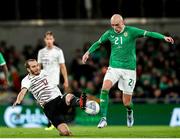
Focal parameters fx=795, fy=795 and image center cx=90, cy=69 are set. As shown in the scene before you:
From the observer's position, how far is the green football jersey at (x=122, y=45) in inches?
769

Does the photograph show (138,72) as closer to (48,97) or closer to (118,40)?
(118,40)

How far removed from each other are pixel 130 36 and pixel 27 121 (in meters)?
9.27

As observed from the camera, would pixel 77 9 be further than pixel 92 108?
Yes

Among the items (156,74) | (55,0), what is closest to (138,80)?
(156,74)

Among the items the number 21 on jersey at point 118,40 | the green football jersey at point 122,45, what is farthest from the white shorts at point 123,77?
the number 21 on jersey at point 118,40

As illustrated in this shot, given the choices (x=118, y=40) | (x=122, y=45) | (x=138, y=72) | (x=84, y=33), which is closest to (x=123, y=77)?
(x=122, y=45)

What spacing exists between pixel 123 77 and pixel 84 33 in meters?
15.5

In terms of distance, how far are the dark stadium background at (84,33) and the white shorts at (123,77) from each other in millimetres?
9245

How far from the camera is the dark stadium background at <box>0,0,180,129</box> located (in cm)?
3075

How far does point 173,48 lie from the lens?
107ft

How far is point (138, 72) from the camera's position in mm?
30672

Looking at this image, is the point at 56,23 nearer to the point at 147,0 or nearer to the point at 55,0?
the point at 55,0

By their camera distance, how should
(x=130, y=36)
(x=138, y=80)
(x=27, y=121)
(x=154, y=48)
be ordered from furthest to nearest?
1. (x=154, y=48)
2. (x=138, y=80)
3. (x=27, y=121)
4. (x=130, y=36)

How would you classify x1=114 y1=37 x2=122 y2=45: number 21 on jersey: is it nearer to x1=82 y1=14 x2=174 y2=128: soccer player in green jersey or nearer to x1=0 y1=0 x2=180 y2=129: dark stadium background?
x1=82 y1=14 x2=174 y2=128: soccer player in green jersey
